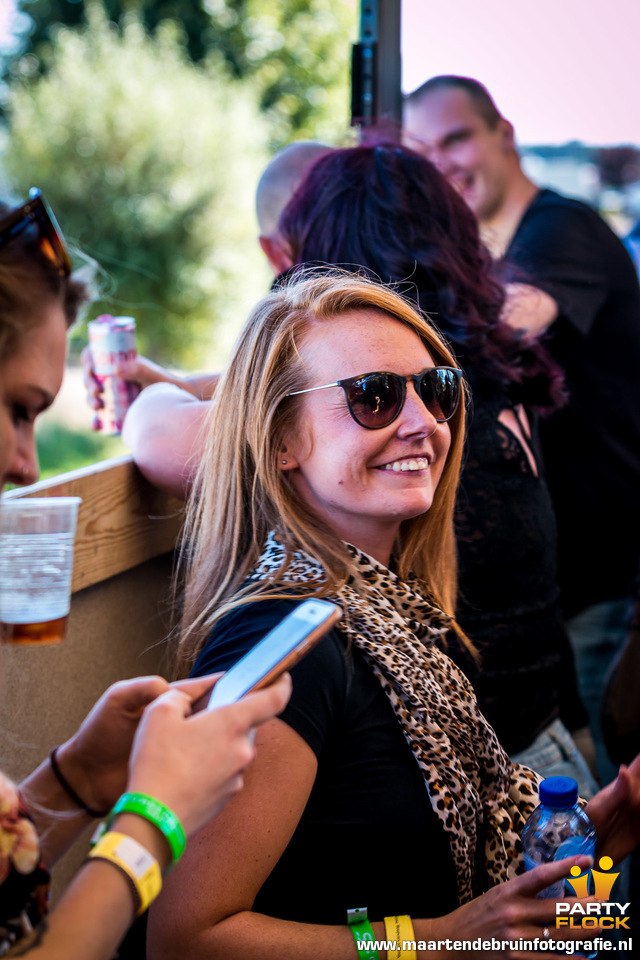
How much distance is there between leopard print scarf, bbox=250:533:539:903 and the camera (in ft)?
4.67

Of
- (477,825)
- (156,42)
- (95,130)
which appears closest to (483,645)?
(477,825)

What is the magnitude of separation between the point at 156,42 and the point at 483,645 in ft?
54.9

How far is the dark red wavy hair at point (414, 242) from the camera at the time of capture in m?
2.03

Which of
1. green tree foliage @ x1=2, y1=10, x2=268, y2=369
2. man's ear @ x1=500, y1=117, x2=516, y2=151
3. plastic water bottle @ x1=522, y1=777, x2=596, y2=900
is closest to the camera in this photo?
plastic water bottle @ x1=522, y1=777, x2=596, y2=900

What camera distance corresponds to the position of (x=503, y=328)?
213cm

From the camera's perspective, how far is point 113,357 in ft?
7.32

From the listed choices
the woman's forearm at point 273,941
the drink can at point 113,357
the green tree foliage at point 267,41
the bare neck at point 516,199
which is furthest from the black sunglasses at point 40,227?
the green tree foliage at point 267,41

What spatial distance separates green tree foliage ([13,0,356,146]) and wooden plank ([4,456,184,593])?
16.2 meters

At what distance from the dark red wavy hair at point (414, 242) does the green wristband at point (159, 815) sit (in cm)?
133

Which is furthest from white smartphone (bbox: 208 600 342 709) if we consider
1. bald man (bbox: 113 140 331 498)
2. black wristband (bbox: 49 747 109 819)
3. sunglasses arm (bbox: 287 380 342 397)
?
bald man (bbox: 113 140 331 498)

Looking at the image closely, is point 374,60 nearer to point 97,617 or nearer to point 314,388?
point 314,388

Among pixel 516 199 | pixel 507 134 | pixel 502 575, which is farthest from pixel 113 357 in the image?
pixel 507 134

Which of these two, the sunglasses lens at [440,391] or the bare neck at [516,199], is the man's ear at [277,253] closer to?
the sunglasses lens at [440,391]

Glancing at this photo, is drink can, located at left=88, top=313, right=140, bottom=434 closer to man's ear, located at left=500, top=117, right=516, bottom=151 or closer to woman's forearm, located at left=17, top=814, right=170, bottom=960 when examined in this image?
woman's forearm, located at left=17, top=814, right=170, bottom=960
